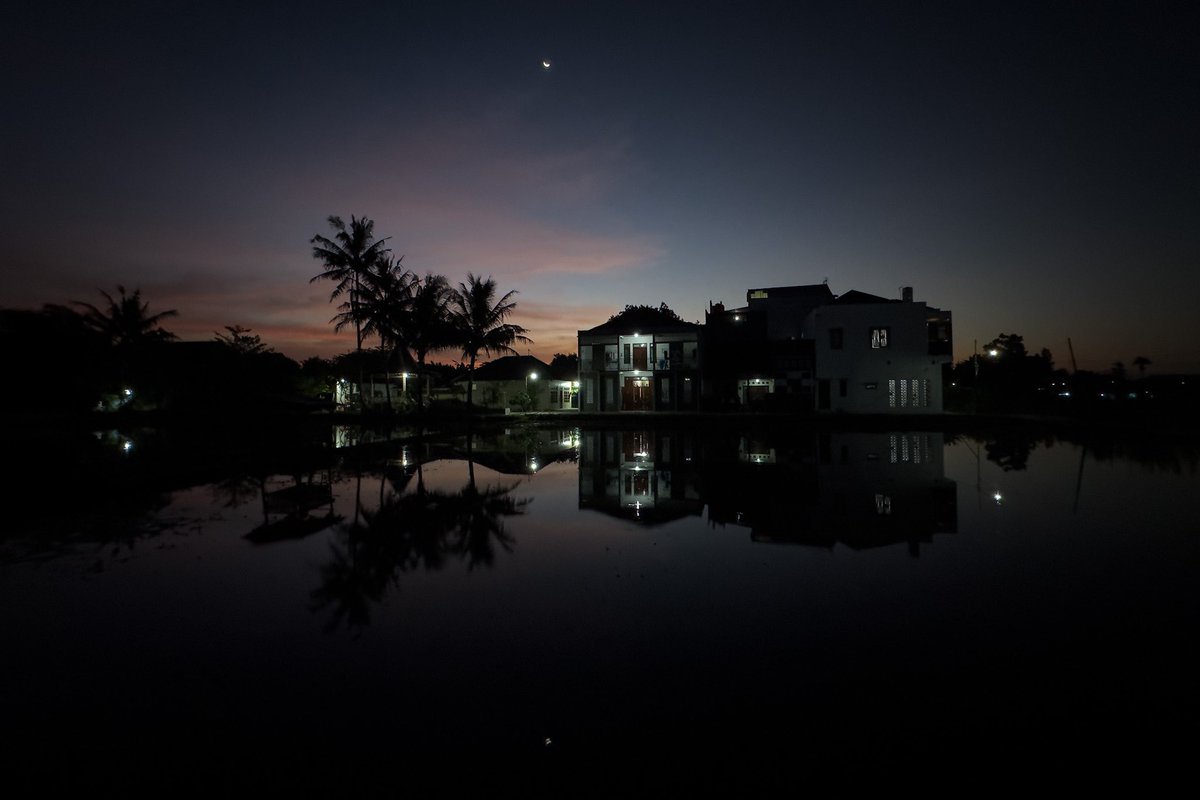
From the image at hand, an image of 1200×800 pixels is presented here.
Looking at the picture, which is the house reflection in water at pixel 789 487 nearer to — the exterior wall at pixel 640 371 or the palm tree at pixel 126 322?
the exterior wall at pixel 640 371

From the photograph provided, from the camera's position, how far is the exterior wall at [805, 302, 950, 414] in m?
33.7

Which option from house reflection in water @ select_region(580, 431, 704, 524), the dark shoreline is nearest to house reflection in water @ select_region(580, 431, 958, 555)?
house reflection in water @ select_region(580, 431, 704, 524)

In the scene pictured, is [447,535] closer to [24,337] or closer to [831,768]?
[831,768]

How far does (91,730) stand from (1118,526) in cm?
1177

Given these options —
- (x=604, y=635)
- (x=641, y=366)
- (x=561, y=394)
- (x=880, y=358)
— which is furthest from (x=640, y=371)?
(x=604, y=635)

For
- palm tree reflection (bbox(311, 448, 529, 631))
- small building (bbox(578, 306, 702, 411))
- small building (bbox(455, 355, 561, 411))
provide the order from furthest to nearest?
small building (bbox(455, 355, 561, 411)) → small building (bbox(578, 306, 702, 411)) → palm tree reflection (bbox(311, 448, 529, 631))

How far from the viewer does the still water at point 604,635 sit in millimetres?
3264

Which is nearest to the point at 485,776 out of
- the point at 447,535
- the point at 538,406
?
the point at 447,535

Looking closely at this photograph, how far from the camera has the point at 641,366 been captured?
3881cm

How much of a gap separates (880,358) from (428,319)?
29.3m

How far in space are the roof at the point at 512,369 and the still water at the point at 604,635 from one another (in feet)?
121

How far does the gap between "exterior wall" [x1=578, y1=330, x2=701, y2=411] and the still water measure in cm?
2776

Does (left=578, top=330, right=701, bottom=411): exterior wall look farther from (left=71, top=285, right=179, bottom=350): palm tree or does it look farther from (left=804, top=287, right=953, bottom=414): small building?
(left=71, top=285, right=179, bottom=350): palm tree

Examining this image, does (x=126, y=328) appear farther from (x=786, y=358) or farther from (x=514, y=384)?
(x=786, y=358)
